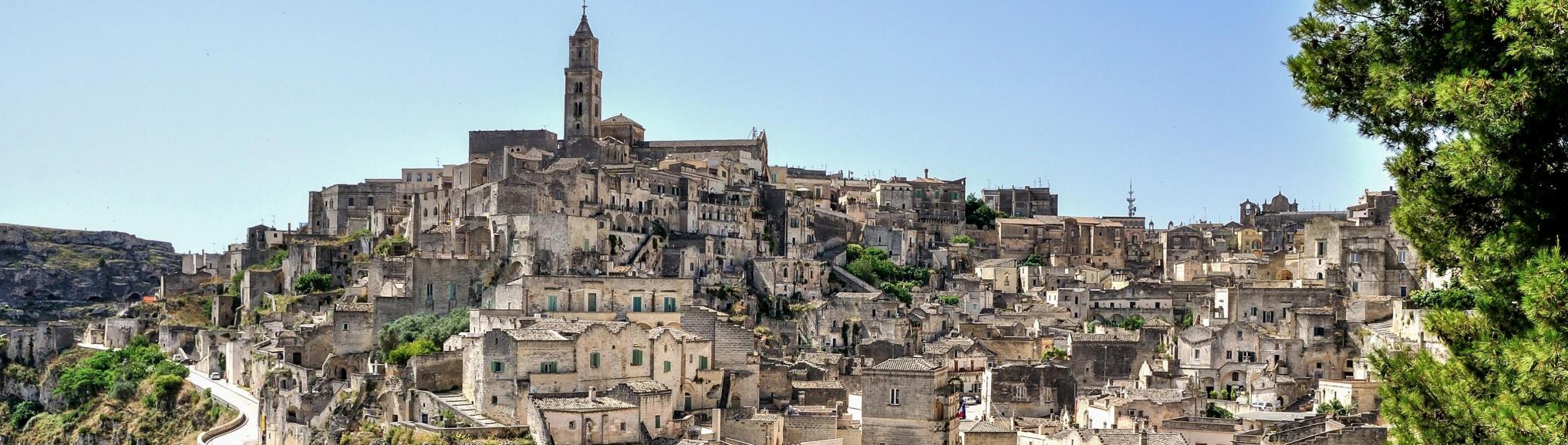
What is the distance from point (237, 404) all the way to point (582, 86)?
3762 cm

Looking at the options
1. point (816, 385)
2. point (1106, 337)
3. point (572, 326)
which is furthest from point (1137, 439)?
point (1106, 337)

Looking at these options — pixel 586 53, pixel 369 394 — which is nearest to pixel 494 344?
pixel 369 394

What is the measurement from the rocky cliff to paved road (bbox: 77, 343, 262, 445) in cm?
4568

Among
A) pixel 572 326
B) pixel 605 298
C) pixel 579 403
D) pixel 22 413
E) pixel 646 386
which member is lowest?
pixel 22 413

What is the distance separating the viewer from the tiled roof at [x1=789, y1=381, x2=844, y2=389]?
4397cm

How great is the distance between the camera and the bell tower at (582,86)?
279ft

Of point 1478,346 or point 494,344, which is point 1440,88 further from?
point 494,344

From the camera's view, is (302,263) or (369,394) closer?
(369,394)

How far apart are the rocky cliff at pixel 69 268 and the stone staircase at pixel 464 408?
67659 mm

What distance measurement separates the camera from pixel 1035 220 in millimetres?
90000

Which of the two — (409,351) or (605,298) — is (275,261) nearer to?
(409,351)

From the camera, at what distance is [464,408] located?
3781cm

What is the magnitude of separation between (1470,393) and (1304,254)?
5567cm

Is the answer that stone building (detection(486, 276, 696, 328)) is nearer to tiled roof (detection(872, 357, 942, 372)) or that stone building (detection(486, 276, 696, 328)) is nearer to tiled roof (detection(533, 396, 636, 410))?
tiled roof (detection(533, 396, 636, 410))
